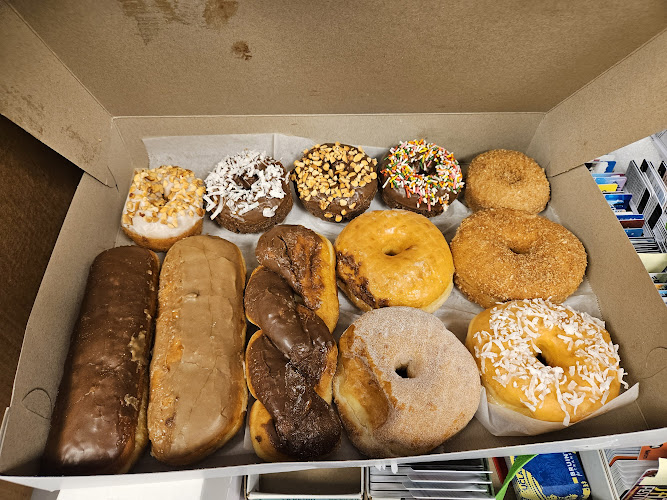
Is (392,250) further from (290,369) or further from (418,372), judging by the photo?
(290,369)

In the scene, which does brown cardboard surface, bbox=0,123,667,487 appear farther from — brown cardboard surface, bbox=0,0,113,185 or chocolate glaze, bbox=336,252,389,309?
chocolate glaze, bbox=336,252,389,309

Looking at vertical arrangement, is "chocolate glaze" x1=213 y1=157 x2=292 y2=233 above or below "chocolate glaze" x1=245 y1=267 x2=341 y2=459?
above

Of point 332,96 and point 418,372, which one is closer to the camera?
point 418,372

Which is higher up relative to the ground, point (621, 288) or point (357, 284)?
point (357, 284)

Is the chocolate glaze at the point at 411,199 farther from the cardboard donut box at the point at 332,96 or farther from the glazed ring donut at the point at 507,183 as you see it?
the cardboard donut box at the point at 332,96

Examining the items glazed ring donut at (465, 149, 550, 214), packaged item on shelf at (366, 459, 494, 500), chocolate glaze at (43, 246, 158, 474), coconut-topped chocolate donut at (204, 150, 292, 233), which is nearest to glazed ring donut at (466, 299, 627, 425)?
packaged item on shelf at (366, 459, 494, 500)

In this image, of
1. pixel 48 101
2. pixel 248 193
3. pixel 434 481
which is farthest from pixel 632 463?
pixel 48 101

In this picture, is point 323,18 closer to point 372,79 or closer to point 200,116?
point 372,79
